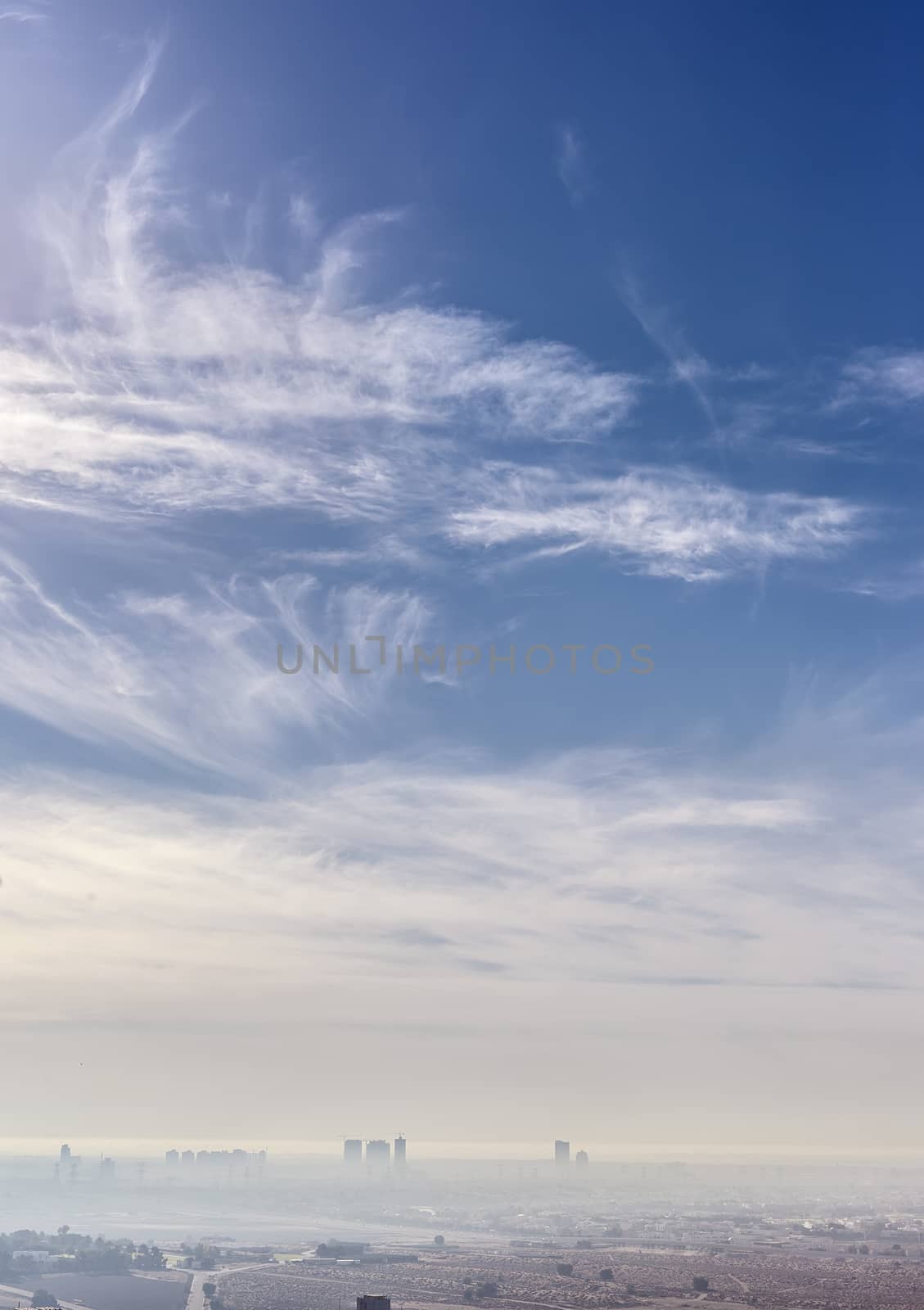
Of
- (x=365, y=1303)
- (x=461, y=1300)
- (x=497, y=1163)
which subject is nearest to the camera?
(x=365, y=1303)

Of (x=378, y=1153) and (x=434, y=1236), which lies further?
(x=378, y=1153)

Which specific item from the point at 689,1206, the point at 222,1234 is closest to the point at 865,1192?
the point at 689,1206

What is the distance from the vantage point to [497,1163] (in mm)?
176000

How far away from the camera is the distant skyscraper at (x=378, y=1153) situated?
149m

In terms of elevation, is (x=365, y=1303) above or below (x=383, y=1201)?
above

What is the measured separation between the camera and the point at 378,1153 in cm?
15112

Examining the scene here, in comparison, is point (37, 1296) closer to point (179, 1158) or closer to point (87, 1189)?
point (87, 1189)

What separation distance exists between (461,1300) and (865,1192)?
10744 centimetres

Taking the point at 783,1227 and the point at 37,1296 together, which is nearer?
the point at 37,1296

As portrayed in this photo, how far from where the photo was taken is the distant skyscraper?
488ft

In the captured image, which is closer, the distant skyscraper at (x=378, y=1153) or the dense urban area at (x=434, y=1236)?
the dense urban area at (x=434, y=1236)

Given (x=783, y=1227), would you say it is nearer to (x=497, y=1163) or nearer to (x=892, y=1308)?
(x=892, y=1308)

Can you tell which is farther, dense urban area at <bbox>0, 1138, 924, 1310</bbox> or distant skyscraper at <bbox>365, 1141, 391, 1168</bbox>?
distant skyscraper at <bbox>365, 1141, 391, 1168</bbox>

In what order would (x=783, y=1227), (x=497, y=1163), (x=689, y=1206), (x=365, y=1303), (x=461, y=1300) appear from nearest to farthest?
(x=365, y=1303)
(x=461, y=1300)
(x=783, y=1227)
(x=689, y=1206)
(x=497, y=1163)
